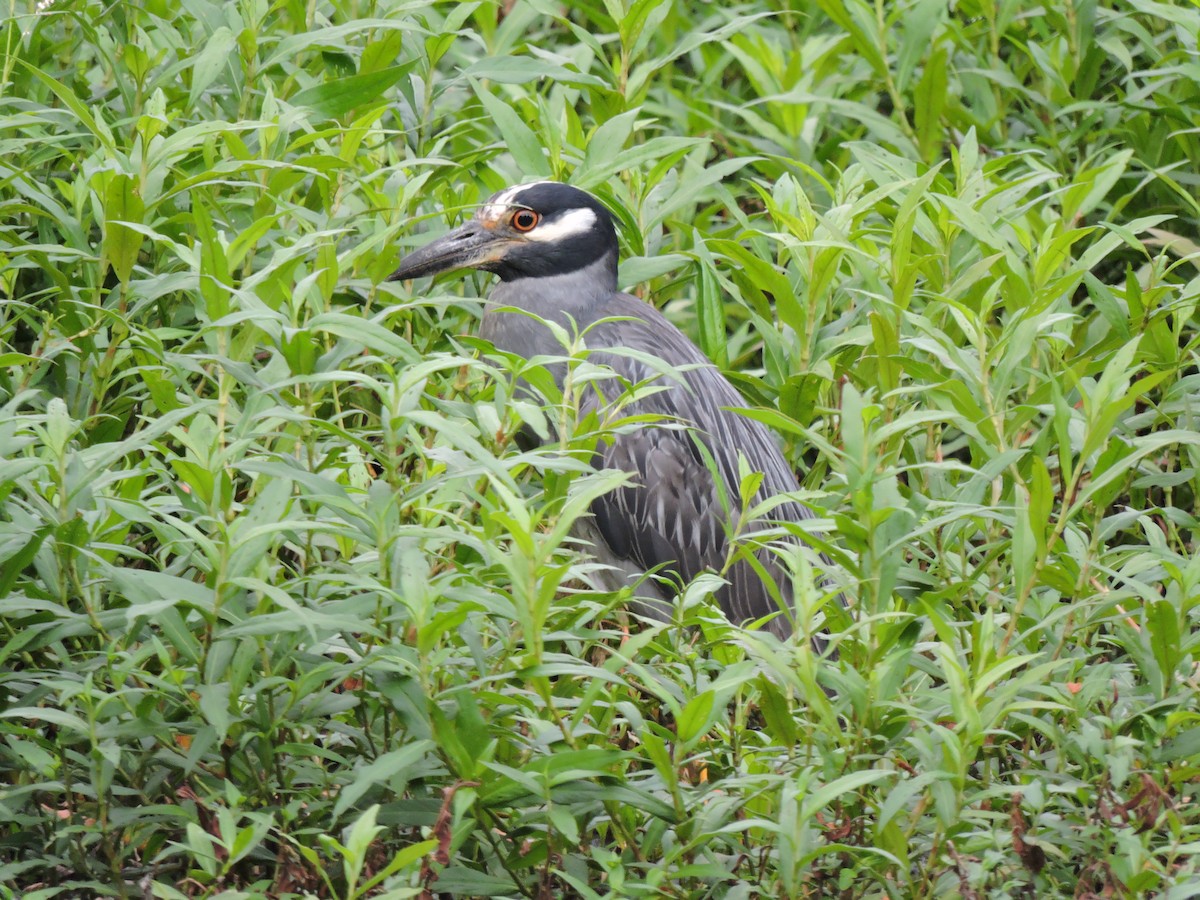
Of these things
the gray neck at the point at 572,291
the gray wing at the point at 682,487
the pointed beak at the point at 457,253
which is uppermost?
the pointed beak at the point at 457,253

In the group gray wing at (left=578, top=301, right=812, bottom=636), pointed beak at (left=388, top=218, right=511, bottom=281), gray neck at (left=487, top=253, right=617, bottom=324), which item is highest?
pointed beak at (left=388, top=218, right=511, bottom=281)

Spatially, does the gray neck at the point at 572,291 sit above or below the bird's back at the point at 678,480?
above

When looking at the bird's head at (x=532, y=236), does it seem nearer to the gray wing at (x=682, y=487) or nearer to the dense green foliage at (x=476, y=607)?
the gray wing at (x=682, y=487)

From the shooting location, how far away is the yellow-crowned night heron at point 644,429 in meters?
5.19

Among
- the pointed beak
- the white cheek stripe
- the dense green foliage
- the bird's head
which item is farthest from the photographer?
the white cheek stripe

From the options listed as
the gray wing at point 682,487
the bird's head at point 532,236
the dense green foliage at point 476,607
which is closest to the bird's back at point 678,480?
the gray wing at point 682,487

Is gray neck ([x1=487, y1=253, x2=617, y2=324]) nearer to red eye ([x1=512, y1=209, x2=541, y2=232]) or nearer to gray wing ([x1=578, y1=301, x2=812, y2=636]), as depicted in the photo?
gray wing ([x1=578, y1=301, x2=812, y2=636])

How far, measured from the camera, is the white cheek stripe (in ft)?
17.0

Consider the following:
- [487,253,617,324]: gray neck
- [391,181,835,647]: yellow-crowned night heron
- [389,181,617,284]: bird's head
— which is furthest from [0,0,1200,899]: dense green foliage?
[487,253,617,324]: gray neck

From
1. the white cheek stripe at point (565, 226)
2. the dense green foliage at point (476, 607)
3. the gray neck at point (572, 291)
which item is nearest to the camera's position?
the dense green foliage at point (476, 607)

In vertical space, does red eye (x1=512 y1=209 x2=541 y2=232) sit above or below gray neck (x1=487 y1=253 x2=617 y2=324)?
above

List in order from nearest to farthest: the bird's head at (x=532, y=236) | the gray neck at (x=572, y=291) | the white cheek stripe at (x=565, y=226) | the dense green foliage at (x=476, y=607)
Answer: the dense green foliage at (x=476, y=607) < the bird's head at (x=532, y=236) < the white cheek stripe at (x=565, y=226) < the gray neck at (x=572, y=291)

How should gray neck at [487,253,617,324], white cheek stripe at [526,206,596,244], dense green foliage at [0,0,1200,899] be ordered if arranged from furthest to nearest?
gray neck at [487,253,617,324] < white cheek stripe at [526,206,596,244] < dense green foliage at [0,0,1200,899]

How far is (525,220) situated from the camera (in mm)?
Answer: 5227
